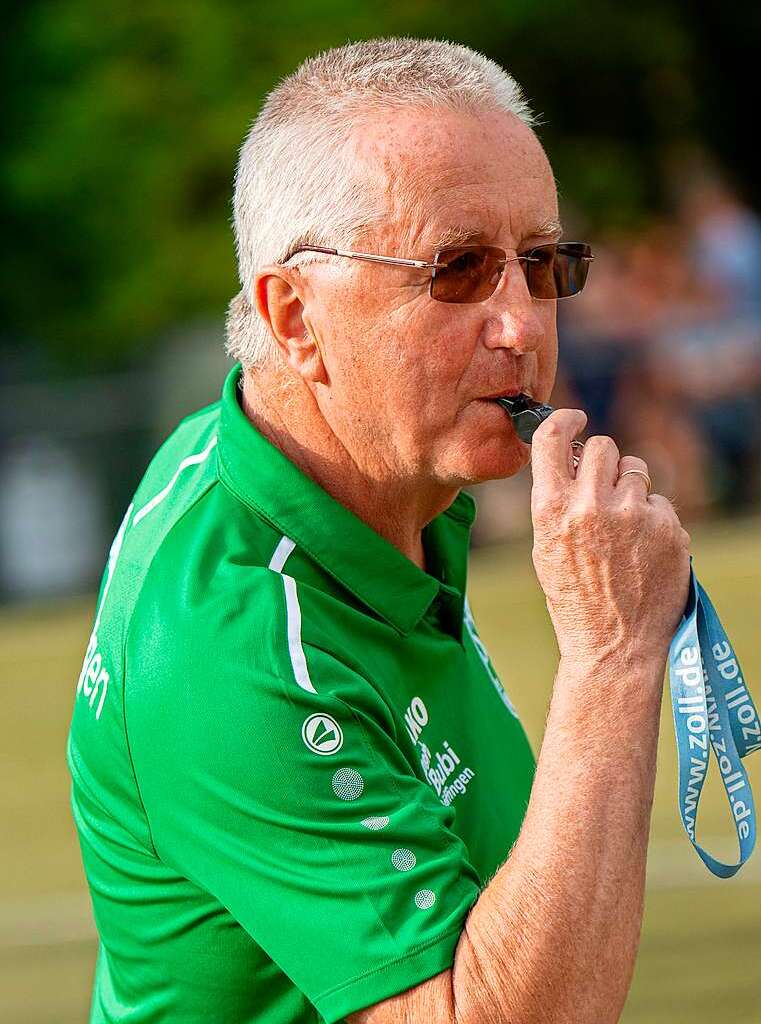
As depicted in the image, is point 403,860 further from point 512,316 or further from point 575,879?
point 512,316

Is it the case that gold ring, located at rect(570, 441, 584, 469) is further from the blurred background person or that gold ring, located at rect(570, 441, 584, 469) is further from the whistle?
the blurred background person

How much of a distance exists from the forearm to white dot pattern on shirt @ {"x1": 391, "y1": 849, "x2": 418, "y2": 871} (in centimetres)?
10

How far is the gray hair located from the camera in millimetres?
2615

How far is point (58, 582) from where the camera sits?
1353 cm

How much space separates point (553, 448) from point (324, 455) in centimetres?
42

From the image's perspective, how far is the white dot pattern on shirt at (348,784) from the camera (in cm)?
234

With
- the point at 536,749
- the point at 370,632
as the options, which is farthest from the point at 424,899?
the point at 536,749

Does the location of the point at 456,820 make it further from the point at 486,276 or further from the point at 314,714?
the point at 486,276

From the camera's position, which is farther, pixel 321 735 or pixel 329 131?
pixel 329 131

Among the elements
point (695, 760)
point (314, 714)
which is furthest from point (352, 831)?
point (695, 760)

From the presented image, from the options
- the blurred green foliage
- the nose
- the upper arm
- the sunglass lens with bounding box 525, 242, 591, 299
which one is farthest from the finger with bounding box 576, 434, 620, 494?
the blurred green foliage

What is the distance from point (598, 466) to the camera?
8.24 feet

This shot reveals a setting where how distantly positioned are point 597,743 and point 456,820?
461 millimetres

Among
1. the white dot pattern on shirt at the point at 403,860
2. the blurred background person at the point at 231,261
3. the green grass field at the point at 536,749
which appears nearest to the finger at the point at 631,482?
the white dot pattern on shirt at the point at 403,860
